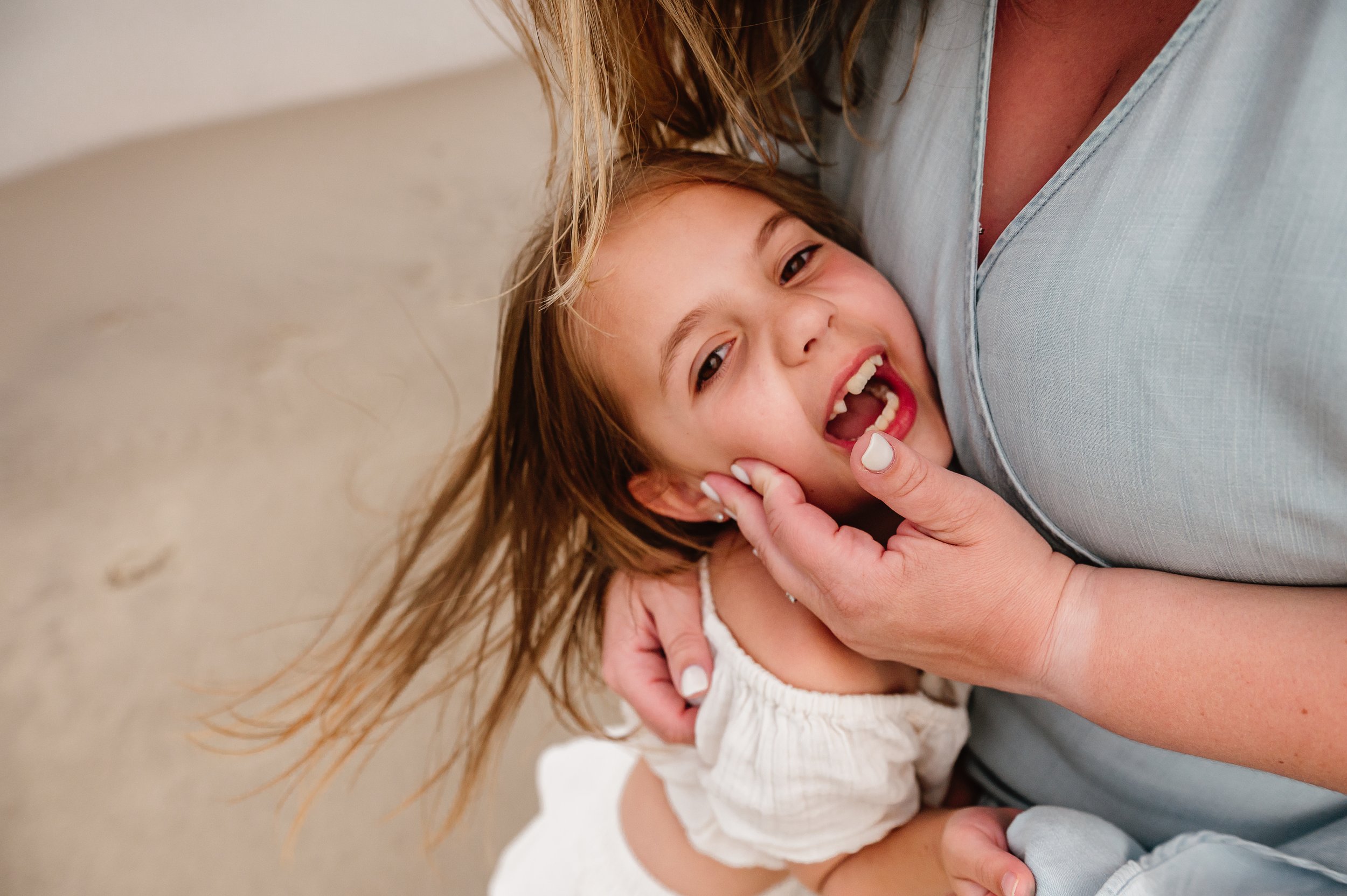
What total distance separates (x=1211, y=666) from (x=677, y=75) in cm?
71

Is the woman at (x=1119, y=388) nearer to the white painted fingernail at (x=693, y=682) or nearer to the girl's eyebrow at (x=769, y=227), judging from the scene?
the girl's eyebrow at (x=769, y=227)

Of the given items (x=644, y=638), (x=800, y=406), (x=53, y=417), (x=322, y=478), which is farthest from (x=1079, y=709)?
(x=53, y=417)

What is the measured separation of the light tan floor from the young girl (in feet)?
1.69

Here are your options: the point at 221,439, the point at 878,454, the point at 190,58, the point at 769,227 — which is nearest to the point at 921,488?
the point at 878,454

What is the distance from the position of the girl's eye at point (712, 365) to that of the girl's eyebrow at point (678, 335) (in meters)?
0.03

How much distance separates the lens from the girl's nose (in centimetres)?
81

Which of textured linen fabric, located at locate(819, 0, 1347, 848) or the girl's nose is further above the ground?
textured linen fabric, located at locate(819, 0, 1347, 848)

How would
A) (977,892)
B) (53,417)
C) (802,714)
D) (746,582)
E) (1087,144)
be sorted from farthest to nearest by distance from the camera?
1. (53,417)
2. (746,582)
3. (802,714)
4. (977,892)
5. (1087,144)

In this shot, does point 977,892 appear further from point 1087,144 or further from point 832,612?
point 1087,144

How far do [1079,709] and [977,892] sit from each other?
0.19 metres

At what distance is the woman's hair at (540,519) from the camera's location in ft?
3.23

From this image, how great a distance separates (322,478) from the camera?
1.99 metres

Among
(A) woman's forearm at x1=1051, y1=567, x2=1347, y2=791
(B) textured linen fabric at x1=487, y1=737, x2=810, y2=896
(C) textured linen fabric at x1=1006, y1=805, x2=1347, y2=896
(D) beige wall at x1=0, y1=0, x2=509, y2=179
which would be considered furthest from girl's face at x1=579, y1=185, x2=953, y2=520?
(D) beige wall at x1=0, y1=0, x2=509, y2=179

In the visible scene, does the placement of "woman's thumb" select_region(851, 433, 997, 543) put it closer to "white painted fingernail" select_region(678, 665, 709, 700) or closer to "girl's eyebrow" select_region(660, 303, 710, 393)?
"girl's eyebrow" select_region(660, 303, 710, 393)
